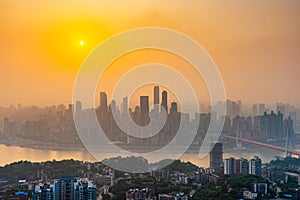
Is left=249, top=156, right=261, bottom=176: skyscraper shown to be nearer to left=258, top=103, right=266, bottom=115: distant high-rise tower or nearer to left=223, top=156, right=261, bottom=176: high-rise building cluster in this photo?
left=223, top=156, right=261, bottom=176: high-rise building cluster

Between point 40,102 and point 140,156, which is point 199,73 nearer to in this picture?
point 140,156

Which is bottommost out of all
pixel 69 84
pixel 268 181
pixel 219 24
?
pixel 268 181

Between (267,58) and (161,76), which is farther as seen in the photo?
(267,58)

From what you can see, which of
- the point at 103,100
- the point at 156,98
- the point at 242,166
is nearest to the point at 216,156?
the point at 242,166

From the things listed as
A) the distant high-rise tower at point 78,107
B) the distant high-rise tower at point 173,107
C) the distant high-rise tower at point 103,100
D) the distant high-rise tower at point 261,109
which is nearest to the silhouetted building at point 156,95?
the distant high-rise tower at point 173,107

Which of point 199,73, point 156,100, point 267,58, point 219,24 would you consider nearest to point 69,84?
point 156,100

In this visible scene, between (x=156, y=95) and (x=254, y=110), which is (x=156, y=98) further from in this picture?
(x=254, y=110)

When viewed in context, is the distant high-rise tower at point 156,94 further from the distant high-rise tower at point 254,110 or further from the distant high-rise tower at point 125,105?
the distant high-rise tower at point 254,110
